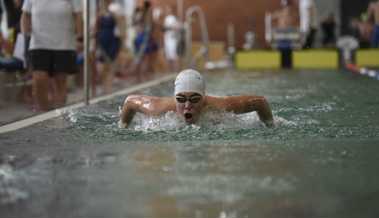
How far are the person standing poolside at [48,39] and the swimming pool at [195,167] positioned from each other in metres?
1.49

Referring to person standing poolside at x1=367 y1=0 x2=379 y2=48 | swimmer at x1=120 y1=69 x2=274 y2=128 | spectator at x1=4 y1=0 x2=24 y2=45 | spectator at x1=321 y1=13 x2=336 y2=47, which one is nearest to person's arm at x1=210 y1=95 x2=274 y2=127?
swimmer at x1=120 y1=69 x2=274 y2=128

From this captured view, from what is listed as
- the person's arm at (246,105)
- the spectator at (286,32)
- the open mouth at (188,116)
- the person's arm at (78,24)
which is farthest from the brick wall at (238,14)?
the open mouth at (188,116)

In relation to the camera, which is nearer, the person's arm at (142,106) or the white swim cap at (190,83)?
the white swim cap at (190,83)

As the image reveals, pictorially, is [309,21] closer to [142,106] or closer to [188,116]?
[142,106]

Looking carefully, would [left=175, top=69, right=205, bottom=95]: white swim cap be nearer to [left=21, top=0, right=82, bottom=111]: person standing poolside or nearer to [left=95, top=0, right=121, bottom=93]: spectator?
[left=21, top=0, right=82, bottom=111]: person standing poolside

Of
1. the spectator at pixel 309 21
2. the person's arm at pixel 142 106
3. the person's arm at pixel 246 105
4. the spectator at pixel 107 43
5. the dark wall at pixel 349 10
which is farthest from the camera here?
the dark wall at pixel 349 10

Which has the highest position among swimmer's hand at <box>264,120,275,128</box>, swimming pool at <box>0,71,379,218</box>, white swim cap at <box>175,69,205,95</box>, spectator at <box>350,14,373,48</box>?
white swim cap at <box>175,69,205,95</box>

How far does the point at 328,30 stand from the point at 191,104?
69.7ft

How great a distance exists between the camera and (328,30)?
26.9 metres

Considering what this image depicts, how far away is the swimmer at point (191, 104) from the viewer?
6.24 m

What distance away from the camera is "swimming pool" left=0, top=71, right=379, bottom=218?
3379 millimetres

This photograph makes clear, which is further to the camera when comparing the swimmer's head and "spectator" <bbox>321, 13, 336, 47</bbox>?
"spectator" <bbox>321, 13, 336, 47</bbox>

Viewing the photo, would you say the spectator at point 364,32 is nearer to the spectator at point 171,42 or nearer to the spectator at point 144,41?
the spectator at point 171,42

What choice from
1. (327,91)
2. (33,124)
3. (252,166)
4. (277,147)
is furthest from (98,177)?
(327,91)
